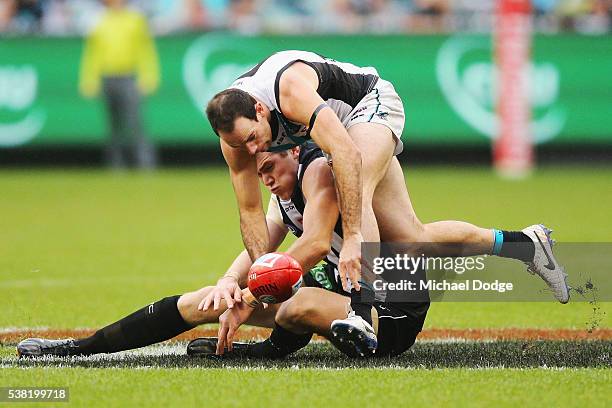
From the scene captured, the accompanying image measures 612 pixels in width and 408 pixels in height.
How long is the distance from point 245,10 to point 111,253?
837cm

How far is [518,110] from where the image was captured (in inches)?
680

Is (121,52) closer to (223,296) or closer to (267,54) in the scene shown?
(267,54)

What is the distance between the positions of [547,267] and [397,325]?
5.71 feet

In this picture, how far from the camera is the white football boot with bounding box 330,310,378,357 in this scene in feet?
18.5

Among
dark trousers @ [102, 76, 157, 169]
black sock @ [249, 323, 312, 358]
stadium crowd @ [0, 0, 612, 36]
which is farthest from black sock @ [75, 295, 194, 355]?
stadium crowd @ [0, 0, 612, 36]

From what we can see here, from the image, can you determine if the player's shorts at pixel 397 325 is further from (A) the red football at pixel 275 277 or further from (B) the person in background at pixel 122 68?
(B) the person in background at pixel 122 68

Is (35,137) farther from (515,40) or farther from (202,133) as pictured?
(515,40)

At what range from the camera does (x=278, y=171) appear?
21.2 feet

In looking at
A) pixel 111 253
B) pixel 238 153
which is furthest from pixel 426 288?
pixel 111 253

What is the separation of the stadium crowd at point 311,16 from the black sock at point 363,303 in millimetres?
12903

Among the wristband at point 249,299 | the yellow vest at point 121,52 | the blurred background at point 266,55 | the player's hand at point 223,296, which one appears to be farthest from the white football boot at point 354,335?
the yellow vest at point 121,52

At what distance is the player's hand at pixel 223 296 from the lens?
5.95 meters

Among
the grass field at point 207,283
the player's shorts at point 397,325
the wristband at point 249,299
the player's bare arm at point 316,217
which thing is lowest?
the grass field at point 207,283

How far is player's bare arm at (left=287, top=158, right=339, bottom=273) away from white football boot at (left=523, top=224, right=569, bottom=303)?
191 cm
